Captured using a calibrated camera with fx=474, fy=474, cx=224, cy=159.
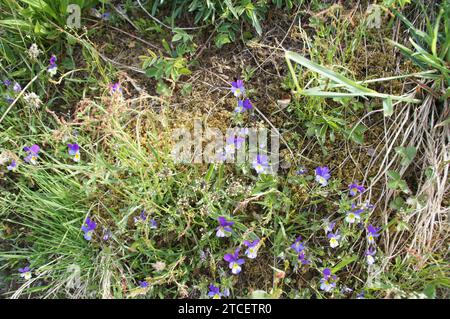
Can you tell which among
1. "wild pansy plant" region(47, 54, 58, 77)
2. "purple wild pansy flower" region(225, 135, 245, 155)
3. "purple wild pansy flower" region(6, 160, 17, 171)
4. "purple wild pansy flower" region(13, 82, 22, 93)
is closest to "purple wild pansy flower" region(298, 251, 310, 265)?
"purple wild pansy flower" region(225, 135, 245, 155)

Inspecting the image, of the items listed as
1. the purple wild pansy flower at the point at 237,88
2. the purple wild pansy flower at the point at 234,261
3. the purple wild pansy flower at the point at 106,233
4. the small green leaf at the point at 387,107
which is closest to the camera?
the small green leaf at the point at 387,107

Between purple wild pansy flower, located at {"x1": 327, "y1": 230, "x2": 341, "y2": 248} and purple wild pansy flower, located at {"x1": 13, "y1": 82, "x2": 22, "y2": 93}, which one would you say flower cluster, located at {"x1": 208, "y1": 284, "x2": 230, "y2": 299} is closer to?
purple wild pansy flower, located at {"x1": 327, "y1": 230, "x2": 341, "y2": 248}

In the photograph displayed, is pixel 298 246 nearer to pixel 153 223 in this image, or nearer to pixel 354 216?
pixel 354 216

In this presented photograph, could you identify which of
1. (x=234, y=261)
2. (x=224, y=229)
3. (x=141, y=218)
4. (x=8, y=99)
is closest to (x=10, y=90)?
(x=8, y=99)

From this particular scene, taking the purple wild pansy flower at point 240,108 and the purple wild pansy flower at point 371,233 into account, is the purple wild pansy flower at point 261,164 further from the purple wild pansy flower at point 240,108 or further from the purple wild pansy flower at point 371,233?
the purple wild pansy flower at point 371,233

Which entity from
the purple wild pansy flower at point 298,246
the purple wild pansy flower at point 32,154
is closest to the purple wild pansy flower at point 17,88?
the purple wild pansy flower at point 32,154

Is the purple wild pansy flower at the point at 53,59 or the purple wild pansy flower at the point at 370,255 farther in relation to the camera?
the purple wild pansy flower at the point at 53,59
